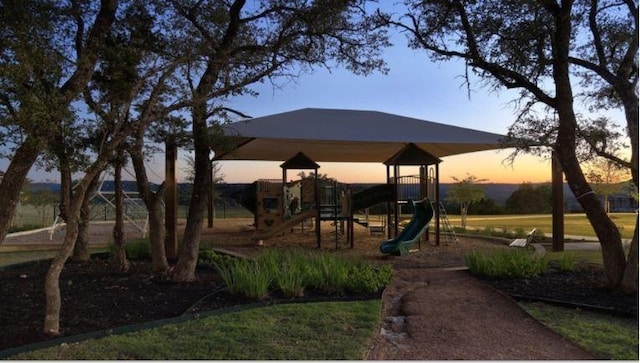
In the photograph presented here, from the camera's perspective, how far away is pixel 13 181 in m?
6.21

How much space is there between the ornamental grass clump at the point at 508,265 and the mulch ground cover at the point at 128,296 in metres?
0.17

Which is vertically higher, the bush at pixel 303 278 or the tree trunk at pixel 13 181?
the tree trunk at pixel 13 181

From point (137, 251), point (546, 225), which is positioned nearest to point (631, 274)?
point (137, 251)

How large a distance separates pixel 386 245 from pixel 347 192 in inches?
124

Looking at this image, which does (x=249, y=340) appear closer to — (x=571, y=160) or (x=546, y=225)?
(x=571, y=160)

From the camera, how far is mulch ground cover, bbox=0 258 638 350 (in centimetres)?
580

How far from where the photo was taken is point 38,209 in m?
A: 21.1

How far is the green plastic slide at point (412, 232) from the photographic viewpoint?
37.6 ft

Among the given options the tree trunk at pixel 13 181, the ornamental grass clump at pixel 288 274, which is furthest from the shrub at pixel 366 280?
the tree trunk at pixel 13 181

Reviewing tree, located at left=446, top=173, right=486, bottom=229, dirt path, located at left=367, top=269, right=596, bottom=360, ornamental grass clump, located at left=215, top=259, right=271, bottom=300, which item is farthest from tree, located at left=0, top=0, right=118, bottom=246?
tree, located at left=446, top=173, right=486, bottom=229

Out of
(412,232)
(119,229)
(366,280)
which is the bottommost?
(366,280)

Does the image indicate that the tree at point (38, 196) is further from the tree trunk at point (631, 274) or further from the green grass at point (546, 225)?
the tree trunk at point (631, 274)

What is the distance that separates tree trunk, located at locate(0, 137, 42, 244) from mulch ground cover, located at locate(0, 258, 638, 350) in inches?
42.5

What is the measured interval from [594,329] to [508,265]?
2823 mm
